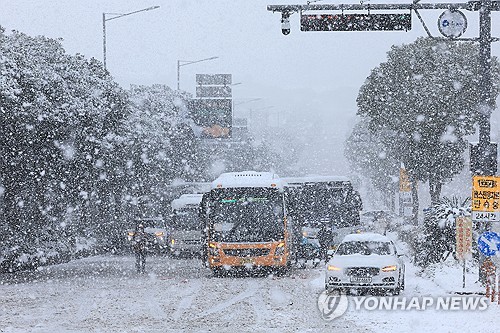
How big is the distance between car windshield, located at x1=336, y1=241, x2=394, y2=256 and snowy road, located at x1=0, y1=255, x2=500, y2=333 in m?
1.03

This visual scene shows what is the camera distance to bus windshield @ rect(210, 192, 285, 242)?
28.8 meters

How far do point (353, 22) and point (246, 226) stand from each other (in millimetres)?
11004

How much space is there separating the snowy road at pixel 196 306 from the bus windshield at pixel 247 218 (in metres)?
1.30

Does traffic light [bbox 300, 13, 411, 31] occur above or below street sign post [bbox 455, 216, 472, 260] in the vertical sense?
above

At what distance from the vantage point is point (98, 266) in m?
35.3

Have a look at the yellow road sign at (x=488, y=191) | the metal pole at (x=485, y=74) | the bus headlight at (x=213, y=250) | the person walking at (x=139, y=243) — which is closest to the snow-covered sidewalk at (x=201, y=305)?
the person walking at (x=139, y=243)

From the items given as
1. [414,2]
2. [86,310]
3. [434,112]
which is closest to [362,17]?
[414,2]

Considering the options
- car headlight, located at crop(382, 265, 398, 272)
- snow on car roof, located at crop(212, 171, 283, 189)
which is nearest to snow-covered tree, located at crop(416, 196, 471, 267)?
snow on car roof, located at crop(212, 171, 283, 189)

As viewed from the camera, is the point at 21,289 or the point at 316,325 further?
the point at 21,289

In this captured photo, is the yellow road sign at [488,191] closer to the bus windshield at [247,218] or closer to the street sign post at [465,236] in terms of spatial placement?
the street sign post at [465,236]

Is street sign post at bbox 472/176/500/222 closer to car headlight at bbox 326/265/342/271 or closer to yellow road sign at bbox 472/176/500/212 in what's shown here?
yellow road sign at bbox 472/176/500/212

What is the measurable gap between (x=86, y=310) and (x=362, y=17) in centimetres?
767

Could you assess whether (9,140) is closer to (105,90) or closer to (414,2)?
(105,90)

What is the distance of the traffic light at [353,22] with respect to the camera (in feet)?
62.5
